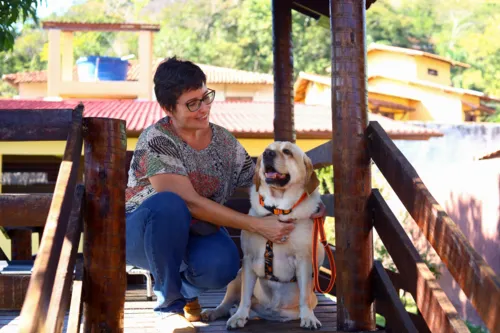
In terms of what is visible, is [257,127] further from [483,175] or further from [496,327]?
[496,327]

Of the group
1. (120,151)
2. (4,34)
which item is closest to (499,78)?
(4,34)

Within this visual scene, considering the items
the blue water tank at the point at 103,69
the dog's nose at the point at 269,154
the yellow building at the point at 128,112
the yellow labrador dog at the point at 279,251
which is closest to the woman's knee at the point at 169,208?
the yellow labrador dog at the point at 279,251

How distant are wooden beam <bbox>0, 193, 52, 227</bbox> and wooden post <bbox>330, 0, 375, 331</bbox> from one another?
129cm

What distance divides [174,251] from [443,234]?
115 cm

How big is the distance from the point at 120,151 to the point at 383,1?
58.4 meters

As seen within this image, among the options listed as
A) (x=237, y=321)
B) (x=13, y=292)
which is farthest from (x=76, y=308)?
(x=237, y=321)

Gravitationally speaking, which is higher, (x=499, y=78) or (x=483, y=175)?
(x=499, y=78)

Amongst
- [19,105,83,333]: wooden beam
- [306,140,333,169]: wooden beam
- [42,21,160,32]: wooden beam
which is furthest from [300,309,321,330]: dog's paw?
[42,21,160,32]: wooden beam

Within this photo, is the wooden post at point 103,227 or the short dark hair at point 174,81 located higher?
the short dark hair at point 174,81

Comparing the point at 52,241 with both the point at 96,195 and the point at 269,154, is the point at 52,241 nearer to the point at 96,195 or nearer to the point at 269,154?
the point at 96,195

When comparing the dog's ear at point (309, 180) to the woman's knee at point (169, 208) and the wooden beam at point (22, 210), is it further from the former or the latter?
the wooden beam at point (22, 210)

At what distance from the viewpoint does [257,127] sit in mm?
14312

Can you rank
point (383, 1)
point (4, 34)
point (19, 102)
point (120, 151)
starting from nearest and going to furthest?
point (120, 151) → point (4, 34) → point (19, 102) → point (383, 1)

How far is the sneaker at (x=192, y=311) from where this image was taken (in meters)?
3.50
